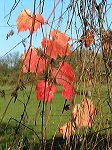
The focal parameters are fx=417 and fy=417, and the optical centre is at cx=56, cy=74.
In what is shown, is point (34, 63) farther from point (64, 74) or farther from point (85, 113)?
point (85, 113)

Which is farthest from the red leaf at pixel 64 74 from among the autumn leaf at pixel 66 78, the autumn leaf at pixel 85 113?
the autumn leaf at pixel 85 113

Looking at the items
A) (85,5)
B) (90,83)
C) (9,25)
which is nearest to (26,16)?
(9,25)

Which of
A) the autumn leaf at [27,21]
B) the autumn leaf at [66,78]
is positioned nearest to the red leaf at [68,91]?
the autumn leaf at [66,78]

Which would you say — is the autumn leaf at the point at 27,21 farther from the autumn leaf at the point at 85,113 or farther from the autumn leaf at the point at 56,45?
the autumn leaf at the point at 85,113

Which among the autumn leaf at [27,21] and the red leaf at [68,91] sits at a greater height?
the autumn leaf at [27,21]

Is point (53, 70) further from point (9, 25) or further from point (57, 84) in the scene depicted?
point (9, 25)

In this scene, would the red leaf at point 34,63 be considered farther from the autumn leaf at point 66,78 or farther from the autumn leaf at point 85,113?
the autumn leaf at point 85,113

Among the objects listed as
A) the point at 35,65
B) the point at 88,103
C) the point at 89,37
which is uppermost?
the point at 89,37

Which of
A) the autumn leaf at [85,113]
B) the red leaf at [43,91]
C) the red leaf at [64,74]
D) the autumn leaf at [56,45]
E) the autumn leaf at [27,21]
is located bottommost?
the autumn leaf at [85,113]

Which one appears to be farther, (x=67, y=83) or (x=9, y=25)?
(x=9, y=25)

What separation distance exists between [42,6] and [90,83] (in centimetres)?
30

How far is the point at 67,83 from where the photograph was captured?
130cm

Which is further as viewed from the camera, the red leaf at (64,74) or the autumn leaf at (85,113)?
the autumn leaf at (85,113)

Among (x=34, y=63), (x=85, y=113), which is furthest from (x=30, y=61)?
(x=85, y=113)
